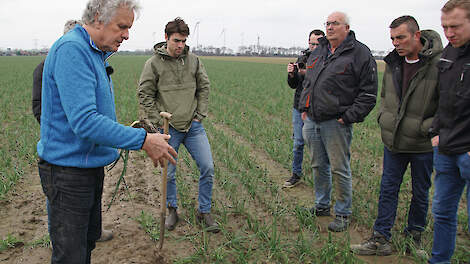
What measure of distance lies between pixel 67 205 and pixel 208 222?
1.93m

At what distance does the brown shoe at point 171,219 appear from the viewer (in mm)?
3770

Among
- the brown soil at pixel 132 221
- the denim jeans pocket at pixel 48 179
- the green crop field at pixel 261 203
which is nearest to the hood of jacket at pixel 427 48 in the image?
the green crop field at pixel 261 203

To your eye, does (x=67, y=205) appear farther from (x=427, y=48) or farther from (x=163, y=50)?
(x=427, y=48)

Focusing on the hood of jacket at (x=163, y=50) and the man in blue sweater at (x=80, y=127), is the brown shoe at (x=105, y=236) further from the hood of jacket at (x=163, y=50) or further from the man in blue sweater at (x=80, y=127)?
the hood of jacket at (x=163, y=50)

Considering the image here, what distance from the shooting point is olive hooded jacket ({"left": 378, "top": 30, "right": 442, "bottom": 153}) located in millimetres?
2986

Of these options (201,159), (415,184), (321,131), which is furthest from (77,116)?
(415,184)

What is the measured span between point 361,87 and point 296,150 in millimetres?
1765

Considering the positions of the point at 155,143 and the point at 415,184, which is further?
the point at 415,184

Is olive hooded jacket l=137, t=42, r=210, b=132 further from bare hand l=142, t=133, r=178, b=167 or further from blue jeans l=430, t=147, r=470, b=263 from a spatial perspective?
blue jeans l=430, t=147, r=470, b=263

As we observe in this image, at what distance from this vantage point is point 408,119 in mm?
3154

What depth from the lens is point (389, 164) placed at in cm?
339

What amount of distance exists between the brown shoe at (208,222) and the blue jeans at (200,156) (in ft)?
0.19

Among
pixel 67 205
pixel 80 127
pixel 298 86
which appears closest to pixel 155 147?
pixel 80 127

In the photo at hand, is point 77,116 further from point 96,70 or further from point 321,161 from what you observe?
point 321,161
